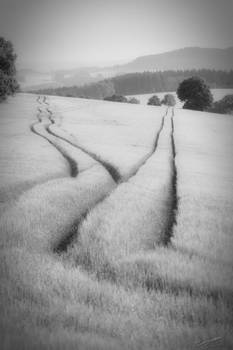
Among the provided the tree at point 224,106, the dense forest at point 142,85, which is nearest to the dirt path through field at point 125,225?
the tree at point 224,106

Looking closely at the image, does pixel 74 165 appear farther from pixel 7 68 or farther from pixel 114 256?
pixel 7 68

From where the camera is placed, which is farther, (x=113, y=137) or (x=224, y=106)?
(x=224, y=106)

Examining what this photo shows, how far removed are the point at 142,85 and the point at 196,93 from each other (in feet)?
210

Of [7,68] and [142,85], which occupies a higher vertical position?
[142,85]

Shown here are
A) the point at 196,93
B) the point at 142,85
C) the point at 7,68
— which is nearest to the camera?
the point at 7,68

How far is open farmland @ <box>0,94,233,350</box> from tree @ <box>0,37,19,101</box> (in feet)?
97.8

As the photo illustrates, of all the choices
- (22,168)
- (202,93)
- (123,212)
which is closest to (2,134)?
(22,168)

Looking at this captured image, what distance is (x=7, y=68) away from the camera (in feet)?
151

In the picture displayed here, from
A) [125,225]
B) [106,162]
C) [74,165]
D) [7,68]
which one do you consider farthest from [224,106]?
[125,225]

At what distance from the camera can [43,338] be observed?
4227 mm

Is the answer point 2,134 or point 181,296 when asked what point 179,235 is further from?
point 2,134

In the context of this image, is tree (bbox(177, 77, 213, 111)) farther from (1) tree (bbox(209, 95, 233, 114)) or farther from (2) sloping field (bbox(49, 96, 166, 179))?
(2) sloping field (bbox(49, 96, 166, 179))

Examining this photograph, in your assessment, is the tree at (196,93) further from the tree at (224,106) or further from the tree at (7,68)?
the tree at (7,68)

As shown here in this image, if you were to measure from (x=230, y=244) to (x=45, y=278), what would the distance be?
509 cm
